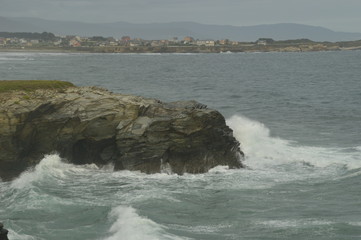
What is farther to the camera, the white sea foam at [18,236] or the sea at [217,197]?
the sea at [217,197]

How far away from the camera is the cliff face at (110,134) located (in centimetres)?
3219

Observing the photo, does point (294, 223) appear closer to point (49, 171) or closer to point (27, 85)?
point (49, 171)

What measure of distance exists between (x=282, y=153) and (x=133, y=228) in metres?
18.0

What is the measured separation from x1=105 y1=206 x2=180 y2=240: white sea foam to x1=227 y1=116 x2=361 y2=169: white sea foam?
12.8 meters

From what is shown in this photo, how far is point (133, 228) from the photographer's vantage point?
22.2 m

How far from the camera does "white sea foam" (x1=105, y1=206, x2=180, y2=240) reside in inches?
845

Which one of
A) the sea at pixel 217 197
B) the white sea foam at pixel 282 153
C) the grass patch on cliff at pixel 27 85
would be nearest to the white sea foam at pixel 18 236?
the sea at pixel 217 197

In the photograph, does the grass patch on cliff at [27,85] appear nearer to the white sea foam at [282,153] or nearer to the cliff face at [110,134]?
the cliff face at [110,134]

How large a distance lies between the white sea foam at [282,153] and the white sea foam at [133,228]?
12840 mm

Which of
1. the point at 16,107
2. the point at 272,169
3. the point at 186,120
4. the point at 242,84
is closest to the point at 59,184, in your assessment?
the point at 16,107

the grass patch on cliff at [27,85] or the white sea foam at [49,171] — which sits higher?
the grass patch on cliff at [27,85]

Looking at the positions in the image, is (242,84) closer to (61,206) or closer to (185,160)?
(185,160)

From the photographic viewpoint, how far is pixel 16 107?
32.4 m

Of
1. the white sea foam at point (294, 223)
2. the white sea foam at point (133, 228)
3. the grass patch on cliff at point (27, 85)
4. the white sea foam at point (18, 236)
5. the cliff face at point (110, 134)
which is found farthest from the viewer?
the grass patch on cliff at point (27, 85)
